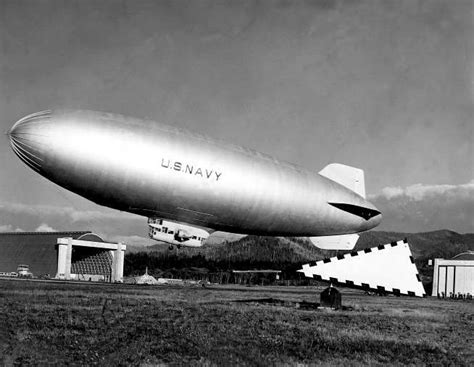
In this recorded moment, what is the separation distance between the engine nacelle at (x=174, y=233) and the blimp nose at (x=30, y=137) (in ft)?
13.9

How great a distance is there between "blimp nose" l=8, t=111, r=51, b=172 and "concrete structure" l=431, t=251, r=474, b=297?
Answer: 69344 mm

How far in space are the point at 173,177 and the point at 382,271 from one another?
877 centimetres

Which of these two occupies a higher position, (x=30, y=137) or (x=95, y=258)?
(x=30, y=137)

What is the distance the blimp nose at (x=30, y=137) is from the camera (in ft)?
51.7

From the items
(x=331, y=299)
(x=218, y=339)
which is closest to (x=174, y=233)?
(x=218, y=339)

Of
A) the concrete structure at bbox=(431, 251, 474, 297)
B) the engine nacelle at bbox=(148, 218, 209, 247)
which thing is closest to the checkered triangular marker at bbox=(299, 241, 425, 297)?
the engine nacelle at bbox=(148, 218, 209, 247)

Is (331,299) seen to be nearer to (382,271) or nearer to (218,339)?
(382,271)

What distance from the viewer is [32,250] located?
3378 inches

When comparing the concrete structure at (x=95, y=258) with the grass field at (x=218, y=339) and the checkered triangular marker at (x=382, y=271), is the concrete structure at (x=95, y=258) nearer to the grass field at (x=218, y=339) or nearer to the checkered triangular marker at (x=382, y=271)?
the grass field at (x=218, y=339)

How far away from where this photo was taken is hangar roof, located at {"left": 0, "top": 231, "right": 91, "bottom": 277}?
81.6 m

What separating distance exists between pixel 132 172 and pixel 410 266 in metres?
10.9

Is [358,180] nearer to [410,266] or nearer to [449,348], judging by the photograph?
[410,266]

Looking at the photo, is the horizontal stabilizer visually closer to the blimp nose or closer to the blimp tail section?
the blimp tail section

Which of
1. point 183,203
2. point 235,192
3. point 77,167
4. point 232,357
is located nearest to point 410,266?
point 235,192
